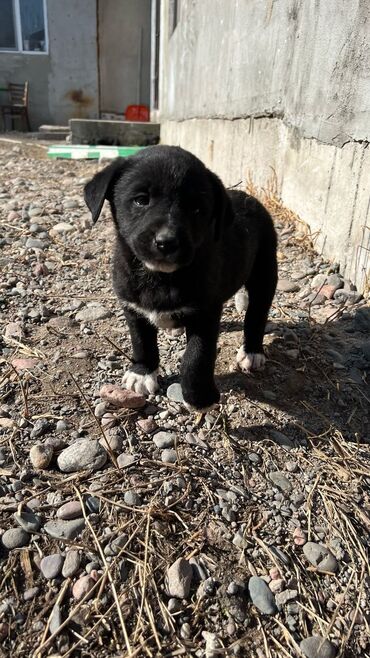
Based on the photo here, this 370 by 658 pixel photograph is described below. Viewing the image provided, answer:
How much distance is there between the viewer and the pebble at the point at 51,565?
1678mm

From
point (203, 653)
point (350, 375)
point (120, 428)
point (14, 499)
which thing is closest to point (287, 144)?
point (350, 375)

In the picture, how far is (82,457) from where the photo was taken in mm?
2096

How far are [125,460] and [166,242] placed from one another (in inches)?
35.2

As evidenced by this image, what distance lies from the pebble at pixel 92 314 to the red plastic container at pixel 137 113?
13.7 metres

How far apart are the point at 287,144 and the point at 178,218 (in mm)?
2715

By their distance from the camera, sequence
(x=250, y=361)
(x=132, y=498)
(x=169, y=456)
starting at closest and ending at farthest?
(x=132, y=498), (x=169, y=456), (x=250, y=361)

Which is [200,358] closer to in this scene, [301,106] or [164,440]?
[164,440]

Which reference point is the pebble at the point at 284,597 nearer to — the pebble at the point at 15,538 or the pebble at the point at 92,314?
the pebble at the point at 15,538

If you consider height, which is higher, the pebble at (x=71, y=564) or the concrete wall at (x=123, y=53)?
the concrete wall at (x=123, y=53)

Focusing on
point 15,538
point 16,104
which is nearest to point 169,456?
point 15,538

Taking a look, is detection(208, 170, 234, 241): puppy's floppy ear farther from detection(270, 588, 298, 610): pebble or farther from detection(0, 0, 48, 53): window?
detection(0, 0, 48, 53): window

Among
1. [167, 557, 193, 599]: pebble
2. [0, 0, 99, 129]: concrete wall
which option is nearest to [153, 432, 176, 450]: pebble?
[167, 557, 193, 599]: pebble

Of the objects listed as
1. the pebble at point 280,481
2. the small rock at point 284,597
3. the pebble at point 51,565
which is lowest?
the small rock at point 284,597

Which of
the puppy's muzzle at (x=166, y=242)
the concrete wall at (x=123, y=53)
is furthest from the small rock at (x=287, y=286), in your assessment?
the concrete wall at (x=123, y=53)
